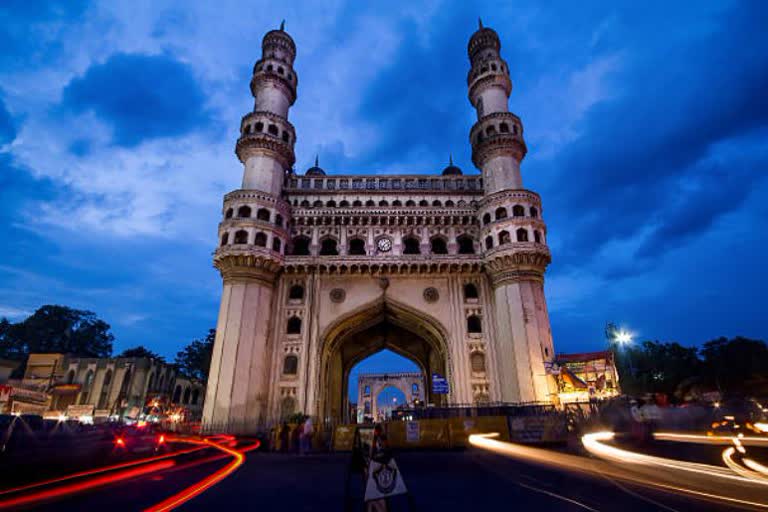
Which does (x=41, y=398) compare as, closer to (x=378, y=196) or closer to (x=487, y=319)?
(x=378, y=196)

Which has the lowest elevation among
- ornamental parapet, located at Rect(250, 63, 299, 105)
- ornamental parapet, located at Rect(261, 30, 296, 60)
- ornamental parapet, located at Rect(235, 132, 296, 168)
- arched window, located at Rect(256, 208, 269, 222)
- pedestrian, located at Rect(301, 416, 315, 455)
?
pedestrian, located at Rect(301, 416, 315, 455)

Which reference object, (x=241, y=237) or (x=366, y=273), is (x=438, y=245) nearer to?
(x=366, y=273)

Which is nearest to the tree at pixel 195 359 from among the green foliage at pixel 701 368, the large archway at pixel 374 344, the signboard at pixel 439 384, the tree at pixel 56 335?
the tree at pixel 56 335

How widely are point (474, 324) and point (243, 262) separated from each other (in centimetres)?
1722

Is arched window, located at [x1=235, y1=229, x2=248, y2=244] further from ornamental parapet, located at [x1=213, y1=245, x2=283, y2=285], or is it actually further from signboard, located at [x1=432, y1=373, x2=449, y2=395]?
signboard, located at [x1=432, y1=373, x2=449, y2=395]

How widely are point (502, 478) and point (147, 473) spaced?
10.5 meters

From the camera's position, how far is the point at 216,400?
24.4 meters

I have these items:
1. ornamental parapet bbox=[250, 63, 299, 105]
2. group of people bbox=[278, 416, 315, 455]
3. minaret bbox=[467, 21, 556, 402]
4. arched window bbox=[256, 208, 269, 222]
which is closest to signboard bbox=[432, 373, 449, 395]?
minaret bbox=[467, 21, 556, 402]

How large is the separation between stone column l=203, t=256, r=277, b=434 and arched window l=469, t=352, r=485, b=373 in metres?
14.1

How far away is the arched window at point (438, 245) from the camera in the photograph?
31.9 meters

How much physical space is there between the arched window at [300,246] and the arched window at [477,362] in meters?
15.0

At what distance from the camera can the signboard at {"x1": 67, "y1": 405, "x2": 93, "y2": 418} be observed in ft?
140

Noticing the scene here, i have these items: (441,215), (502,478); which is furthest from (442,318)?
(502,478)

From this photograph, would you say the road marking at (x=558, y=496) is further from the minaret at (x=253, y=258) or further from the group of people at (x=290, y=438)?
the minaret at (x=253, y=258)
